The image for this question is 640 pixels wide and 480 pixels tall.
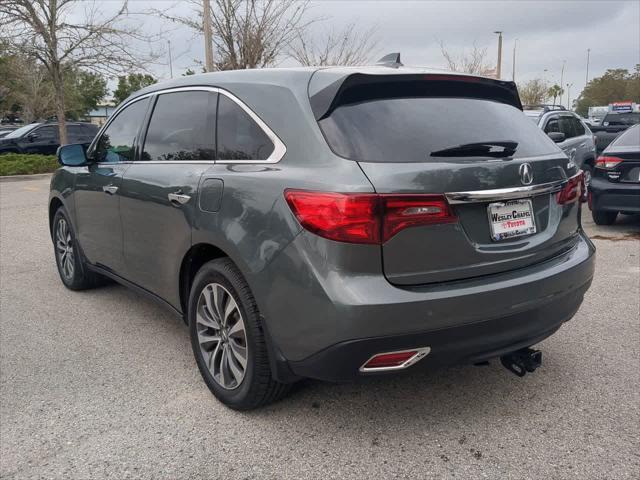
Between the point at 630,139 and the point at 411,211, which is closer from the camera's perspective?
the point at 411,211

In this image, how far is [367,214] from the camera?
2336 mm

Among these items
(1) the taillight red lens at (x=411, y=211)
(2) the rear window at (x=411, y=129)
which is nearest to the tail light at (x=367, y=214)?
(1) the taillight red lens at (x=411, y=211)

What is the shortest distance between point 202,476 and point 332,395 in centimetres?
91

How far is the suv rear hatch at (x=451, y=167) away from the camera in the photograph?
7.93ft

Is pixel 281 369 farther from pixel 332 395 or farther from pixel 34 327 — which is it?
pixel 34 327

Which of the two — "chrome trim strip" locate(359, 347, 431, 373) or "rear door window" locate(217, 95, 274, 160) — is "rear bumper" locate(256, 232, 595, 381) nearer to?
"chrome trim strip" locate(359, 347, 431, 373)

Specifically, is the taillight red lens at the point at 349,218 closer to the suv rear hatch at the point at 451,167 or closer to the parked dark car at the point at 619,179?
the suv rear hatch at the point at 451,167

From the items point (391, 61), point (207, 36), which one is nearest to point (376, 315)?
point (391, 61)

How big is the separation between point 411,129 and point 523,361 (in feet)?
4.19

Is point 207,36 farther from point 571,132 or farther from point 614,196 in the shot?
point 614,196

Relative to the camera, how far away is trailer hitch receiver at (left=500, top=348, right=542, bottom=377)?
2898 millimetres

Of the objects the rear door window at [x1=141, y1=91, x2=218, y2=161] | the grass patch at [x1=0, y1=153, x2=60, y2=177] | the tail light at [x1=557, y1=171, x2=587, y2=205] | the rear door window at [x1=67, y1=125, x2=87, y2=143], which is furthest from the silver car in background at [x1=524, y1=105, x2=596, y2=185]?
the rear door window at [x1=67, y1=125, x2=87, y2=143]

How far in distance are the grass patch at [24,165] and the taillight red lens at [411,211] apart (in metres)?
15.3

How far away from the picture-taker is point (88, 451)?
2.70m
